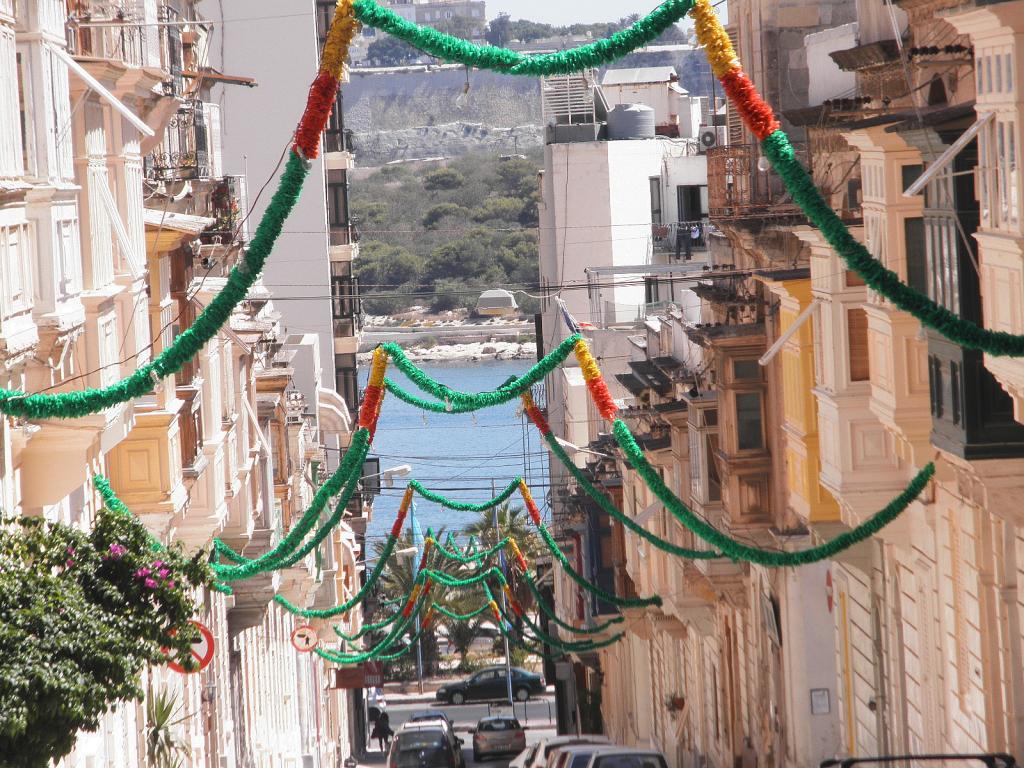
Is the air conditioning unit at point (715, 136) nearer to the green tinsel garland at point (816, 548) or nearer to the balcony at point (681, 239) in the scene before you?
the balcony at point (681, 239)

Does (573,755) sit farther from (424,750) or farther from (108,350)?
(108,350)

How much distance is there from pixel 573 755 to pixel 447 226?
207ft

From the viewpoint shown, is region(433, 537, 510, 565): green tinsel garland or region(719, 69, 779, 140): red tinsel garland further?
region(433, 537, 510, 565): green tinsel garland

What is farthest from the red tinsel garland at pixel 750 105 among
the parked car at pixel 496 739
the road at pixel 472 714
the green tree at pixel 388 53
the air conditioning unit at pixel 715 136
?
the green tree at pixel 388 53

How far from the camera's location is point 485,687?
213 feet

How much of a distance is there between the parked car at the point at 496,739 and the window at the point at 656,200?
1537 cm

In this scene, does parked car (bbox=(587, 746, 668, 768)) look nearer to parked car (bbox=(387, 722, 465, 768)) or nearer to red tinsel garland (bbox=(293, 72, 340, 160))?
parked car (bbox=(387, 722, 465, 768))

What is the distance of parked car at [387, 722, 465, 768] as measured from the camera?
38.4 m

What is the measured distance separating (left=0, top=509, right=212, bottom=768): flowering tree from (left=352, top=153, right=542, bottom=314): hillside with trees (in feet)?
182

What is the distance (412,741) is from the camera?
3919 centimetres

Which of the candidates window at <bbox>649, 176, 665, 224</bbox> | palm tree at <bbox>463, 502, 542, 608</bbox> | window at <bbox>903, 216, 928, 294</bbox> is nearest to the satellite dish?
window at <bbox>903, 216, 928, 294</bbox>

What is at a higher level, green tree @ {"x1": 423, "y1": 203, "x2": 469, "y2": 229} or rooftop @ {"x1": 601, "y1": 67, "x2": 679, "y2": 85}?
rooftop @ {"x1": 601, "y1": 67, "x2": 679, "y2": 85}

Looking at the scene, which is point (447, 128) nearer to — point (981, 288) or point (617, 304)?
point (617, 304)

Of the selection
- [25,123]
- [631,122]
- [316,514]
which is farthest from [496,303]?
[631,122]
